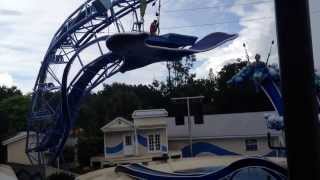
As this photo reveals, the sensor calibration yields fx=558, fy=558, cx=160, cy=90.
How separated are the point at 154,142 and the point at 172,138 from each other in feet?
6.49

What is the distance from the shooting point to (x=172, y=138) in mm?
44062

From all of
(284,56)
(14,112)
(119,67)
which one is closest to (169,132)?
(119,67)

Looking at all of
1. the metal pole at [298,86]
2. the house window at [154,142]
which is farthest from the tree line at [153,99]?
the metal pole at [298,86]

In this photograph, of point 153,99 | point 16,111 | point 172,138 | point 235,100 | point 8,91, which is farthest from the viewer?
point 8,91

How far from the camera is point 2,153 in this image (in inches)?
1845

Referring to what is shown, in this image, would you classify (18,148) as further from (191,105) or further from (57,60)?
(191,105)

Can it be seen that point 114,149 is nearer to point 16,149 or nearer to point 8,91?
point 16,149

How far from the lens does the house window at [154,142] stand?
4262cm

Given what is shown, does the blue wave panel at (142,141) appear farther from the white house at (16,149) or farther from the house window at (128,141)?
the white house at (16,149)

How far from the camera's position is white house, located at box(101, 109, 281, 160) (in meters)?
42.4

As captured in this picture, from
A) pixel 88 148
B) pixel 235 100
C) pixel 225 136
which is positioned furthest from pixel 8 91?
pixel 225 136

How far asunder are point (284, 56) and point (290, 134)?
358 mm

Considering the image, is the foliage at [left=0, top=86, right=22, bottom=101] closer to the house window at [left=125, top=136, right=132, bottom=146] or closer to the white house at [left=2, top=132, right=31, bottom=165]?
the white house at [left=2, top=132, right=31, bottom=165]

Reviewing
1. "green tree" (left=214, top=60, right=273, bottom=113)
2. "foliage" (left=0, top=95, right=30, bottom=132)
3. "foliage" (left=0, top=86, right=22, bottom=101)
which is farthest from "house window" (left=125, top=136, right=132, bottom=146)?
"foliage" (left=0, top=86, right=22, bottom=101)
